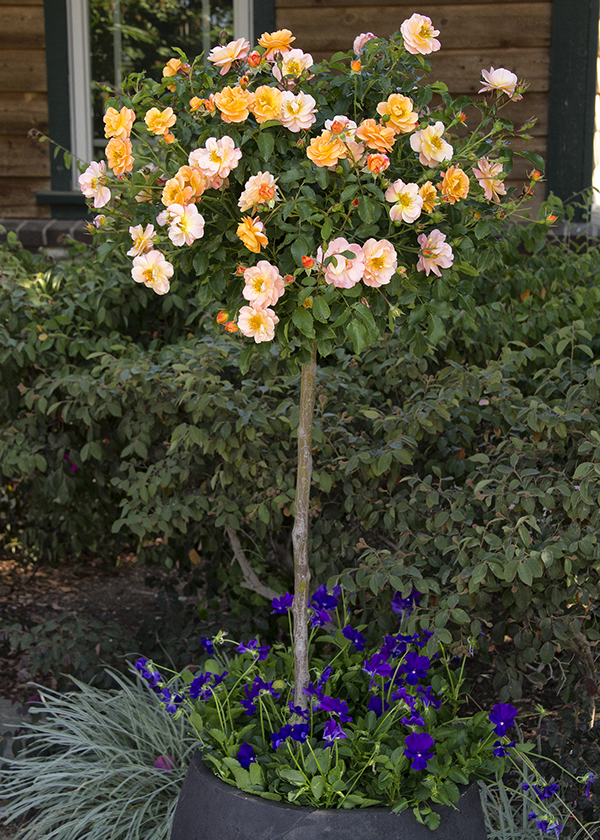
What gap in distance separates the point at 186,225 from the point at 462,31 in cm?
311

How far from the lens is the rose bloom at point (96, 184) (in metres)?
1.53

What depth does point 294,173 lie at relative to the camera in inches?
55.6

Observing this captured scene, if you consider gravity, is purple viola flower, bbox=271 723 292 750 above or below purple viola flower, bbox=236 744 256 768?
above

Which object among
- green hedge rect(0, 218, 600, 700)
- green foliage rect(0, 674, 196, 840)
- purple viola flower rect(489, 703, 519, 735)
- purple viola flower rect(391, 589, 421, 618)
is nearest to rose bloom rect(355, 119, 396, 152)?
green hedge rect(0, 218, 600, 700)

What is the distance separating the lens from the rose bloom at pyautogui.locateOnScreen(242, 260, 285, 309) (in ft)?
4.55

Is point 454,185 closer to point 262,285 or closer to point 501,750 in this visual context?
point 262,285

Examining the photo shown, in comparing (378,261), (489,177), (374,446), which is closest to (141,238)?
(378,261)

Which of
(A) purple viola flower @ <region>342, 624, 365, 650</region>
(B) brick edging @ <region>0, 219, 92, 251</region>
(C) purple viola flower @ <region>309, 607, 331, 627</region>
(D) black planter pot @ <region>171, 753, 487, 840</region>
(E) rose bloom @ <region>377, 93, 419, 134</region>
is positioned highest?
(B) brick edging @ <region>0, 219, 92, 251</region>

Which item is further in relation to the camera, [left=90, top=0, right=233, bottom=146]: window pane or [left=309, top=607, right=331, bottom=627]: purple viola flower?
[left=90, top=0, right=233, bottom=146]: window pane

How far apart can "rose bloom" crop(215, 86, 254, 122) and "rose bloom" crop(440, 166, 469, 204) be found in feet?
1.18

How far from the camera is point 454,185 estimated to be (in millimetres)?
1430

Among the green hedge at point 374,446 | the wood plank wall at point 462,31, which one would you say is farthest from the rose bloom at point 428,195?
the wood plank wall at point 462,31

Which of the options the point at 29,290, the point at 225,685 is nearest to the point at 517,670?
the point at 225,685

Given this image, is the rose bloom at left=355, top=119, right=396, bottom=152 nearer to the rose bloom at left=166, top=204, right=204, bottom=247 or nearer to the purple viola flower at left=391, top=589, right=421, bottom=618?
the rose bloom at left=166, top=204, right=204, bottom=247
